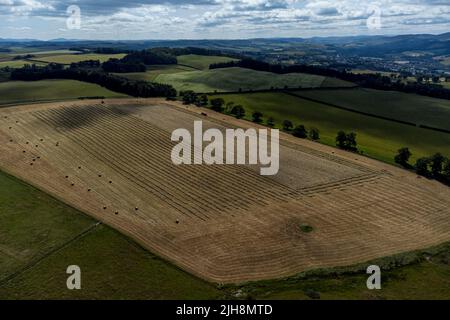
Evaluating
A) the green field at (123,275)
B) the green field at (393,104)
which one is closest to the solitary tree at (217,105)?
the green field at (393,104)

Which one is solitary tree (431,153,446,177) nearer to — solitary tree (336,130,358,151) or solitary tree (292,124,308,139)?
solitary tree (336,130,358,151)

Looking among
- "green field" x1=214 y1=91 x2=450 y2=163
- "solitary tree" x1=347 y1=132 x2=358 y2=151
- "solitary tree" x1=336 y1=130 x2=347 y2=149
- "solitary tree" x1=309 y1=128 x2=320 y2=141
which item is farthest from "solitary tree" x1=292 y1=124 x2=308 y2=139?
"solitary tree" x1=347 y1=132 x2=358 y2=151

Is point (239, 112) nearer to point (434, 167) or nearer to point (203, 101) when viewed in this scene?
point (203, 101)

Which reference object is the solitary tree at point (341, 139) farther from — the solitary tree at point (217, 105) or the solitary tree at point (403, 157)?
the solitary tree at point (217, 105)

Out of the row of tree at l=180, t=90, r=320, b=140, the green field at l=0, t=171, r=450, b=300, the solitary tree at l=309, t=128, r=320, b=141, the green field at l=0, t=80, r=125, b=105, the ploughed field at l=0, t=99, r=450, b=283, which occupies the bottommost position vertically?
the green field at l=0, t=171, r=450, b=300

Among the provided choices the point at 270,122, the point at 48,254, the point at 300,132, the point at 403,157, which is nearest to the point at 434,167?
the point at 403,157
